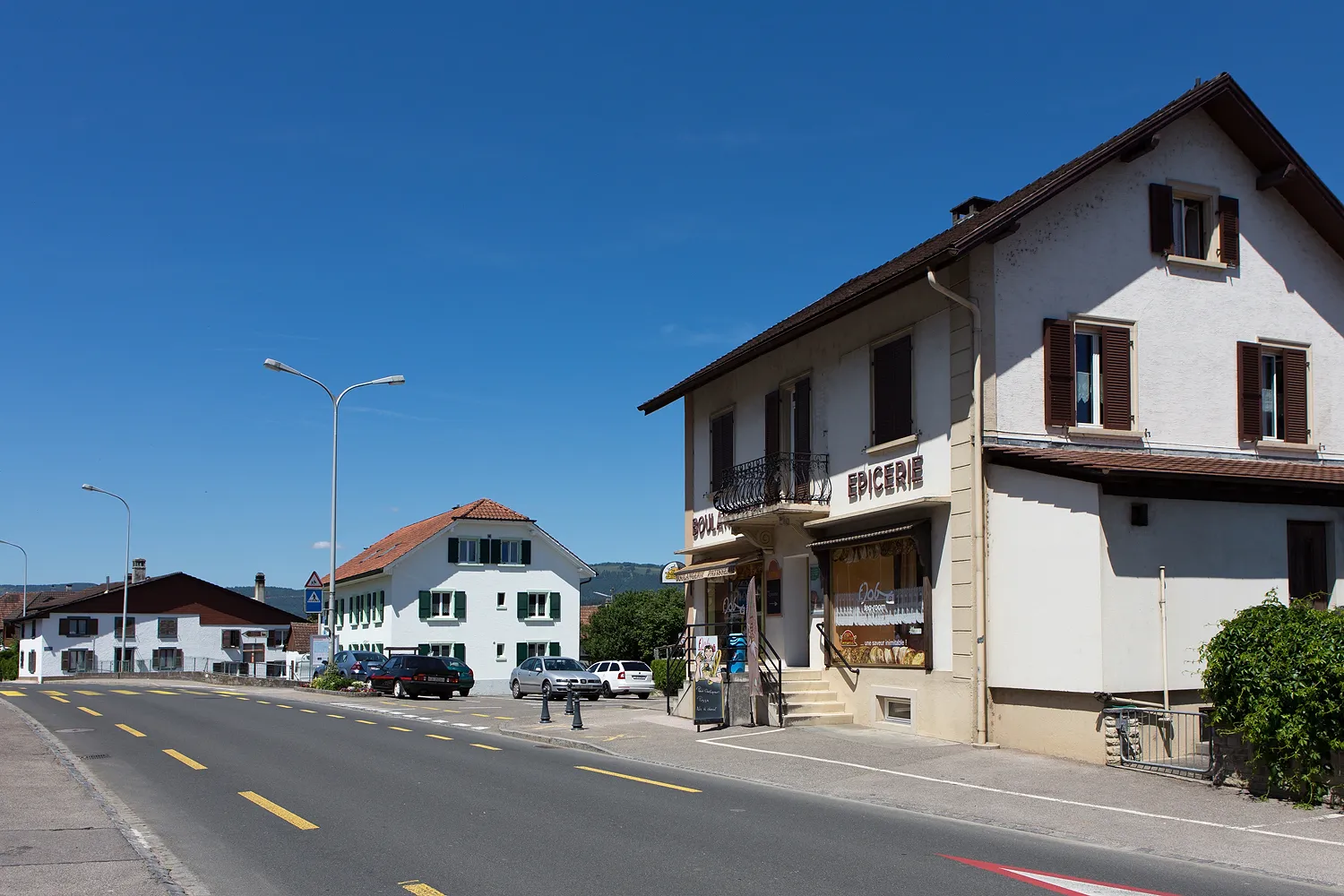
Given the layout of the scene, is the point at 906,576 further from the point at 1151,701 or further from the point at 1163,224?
the point at 1163,224

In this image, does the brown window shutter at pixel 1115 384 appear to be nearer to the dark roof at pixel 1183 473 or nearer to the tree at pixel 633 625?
the dark roof at pixel 1183 473

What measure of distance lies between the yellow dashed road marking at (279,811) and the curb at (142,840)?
117 cm

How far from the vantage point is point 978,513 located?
17547 mm

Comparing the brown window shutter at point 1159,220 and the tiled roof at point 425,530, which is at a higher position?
the brown window shutter at point 1159,220

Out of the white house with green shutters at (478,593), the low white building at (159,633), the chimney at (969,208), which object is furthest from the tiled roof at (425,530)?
the chimney at (969,208)

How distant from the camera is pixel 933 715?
18.4 m

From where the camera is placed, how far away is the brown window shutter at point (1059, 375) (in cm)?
1805

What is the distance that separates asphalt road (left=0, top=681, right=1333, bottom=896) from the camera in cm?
859

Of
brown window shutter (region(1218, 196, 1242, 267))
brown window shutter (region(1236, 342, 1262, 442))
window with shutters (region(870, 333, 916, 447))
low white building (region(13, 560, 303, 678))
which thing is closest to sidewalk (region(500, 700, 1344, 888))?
window with shutters (region(870, 333, 916, 447))

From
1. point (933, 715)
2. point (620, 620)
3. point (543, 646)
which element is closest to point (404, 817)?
point (933, 715)

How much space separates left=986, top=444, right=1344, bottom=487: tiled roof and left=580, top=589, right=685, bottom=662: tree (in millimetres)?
64068

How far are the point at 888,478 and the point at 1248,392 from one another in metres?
6.01

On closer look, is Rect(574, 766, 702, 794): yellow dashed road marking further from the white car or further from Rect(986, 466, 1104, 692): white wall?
the white car

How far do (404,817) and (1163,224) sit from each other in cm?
1491
